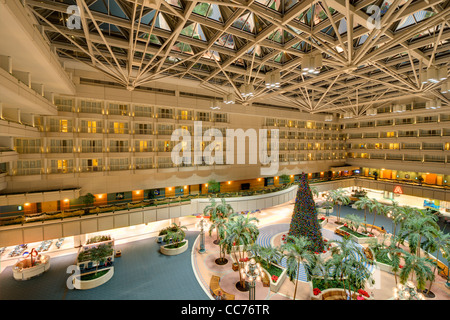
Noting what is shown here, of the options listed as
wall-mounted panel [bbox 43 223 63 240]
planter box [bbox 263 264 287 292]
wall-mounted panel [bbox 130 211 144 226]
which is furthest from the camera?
wall-mounted panel [bbox 130 211 144 226]

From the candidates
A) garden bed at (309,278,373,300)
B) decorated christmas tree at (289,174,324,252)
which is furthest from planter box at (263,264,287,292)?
decorated christmas tree at (289,174,324,252)

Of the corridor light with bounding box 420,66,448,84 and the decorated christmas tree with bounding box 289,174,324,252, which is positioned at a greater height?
the corridor light with bounding box 420,66,448,84

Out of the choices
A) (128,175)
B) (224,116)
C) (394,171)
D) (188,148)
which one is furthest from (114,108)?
(394,171)

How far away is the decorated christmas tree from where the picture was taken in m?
22.7

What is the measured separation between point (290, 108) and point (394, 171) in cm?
2703

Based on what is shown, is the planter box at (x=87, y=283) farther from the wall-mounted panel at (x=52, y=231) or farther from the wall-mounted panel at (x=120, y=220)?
the wall-mounted panel at (x=120, y=220)

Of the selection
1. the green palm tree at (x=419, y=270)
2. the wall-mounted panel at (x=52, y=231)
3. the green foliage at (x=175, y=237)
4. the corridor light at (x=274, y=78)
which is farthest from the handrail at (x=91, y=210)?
the green palm tree at (x=419, y=270)

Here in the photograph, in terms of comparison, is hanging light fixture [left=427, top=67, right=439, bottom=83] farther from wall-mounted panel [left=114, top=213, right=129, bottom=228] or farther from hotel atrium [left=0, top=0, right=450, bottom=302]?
wall-mounted panel [left=114, top=213, right=129, bottom=228]

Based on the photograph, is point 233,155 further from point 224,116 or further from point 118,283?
point 118,283

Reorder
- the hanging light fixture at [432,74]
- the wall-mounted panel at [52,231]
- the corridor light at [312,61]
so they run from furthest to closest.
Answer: the wall-mounted panel at [52,231]
the hanging light fixture at [432,74]
the corridor light at [312,61]

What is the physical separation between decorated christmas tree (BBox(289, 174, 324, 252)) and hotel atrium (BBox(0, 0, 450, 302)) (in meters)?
0.15

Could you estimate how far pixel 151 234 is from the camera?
30016 mm

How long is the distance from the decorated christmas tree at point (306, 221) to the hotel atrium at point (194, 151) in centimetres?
15

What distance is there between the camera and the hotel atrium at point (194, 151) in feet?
52.8
